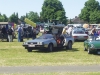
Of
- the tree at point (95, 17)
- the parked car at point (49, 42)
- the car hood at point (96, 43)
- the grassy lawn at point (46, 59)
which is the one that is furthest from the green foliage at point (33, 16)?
the grassy lawn at point (46, 59)

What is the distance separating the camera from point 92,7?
4449 inches

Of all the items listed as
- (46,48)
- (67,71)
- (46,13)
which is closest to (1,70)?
(67,71)

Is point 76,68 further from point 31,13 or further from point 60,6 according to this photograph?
point 31,13

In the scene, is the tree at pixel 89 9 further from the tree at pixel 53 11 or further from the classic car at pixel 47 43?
Answer: the classic car at pixel 47 43

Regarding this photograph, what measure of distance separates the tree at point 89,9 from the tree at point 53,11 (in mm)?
8050

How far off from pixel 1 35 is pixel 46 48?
12.6m

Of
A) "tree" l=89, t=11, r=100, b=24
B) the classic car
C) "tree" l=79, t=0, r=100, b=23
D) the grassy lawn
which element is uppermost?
"tree" l=79, t=0, r=100, b=23

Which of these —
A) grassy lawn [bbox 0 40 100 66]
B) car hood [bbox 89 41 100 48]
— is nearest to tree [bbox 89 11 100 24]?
car hood [bbox 89 41 100 48]

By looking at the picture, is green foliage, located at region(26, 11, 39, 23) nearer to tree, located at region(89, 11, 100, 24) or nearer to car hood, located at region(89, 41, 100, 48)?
tree, located at region(89, 11, 100, 24)

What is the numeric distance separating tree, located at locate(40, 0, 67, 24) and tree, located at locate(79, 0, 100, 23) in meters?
8.05

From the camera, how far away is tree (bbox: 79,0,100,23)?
112 meters

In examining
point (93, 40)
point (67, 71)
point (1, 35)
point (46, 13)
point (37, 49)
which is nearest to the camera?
point (67, 71)

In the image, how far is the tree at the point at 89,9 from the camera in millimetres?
112125

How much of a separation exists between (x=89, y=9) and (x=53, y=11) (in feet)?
46.8
